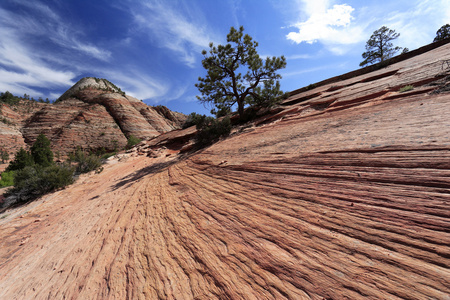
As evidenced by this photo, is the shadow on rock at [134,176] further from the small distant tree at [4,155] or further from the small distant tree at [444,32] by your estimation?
the small distant tree at [444,32]

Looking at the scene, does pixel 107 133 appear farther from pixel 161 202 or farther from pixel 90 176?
pixel 161 202

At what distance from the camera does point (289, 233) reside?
102 inches

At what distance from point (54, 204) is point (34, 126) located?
45048 millimetres

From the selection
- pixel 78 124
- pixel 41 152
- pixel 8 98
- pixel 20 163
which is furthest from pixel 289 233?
pixel 8 98

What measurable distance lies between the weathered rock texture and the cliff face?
39.7 metres

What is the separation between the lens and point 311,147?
469cm

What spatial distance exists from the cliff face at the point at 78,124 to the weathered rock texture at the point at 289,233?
3966cm

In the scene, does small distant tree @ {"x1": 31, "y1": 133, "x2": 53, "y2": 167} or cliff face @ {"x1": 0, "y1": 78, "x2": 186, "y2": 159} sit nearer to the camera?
small distant tree @ {"x1": 31, "y1": 133, "x2": 53, "y2": 167}

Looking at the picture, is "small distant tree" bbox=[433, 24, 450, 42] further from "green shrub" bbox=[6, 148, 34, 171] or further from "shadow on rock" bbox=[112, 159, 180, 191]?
"green shrub" bbox=[6, 148, 34, 171]

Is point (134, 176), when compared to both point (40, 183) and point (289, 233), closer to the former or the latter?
point (40, 183)

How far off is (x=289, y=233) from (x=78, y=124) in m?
50.6

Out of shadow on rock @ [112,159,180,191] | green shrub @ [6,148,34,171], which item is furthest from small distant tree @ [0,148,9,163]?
shadow on rock @ [112,159,180,191]

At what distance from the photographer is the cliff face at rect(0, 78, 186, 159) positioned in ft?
110

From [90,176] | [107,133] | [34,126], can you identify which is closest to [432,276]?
[90,176]
